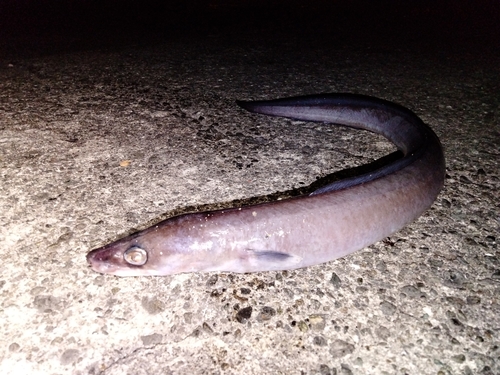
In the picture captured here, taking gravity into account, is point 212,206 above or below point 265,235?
below

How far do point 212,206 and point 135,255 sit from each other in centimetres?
64

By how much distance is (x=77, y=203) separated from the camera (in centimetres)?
224

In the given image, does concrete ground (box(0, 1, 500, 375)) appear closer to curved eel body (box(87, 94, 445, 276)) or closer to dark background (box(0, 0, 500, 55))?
curved eel body (box(87, 94, 445, 276))

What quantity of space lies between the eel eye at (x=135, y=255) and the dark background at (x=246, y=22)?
14.9 feet

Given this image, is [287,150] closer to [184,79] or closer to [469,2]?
[184,79]

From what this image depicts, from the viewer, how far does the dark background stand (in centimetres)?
598

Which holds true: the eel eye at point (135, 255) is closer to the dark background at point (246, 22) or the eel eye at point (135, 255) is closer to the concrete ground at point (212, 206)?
the concrete ground at point (212, 206)

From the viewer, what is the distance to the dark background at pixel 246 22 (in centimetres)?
598

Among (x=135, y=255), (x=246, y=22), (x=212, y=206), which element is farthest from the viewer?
(x=246, y=22)

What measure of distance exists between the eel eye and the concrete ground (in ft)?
0.38

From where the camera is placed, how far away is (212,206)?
7.45 feet

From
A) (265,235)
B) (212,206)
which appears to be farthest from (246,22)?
(265,235)

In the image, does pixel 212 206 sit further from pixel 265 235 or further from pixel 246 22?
pixel 246 22

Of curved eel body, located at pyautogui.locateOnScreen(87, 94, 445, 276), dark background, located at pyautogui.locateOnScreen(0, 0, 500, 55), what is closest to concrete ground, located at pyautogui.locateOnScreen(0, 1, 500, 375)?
curved eel body, located at pyautogui.locateOnScreen(87, 94, 445, 276)
